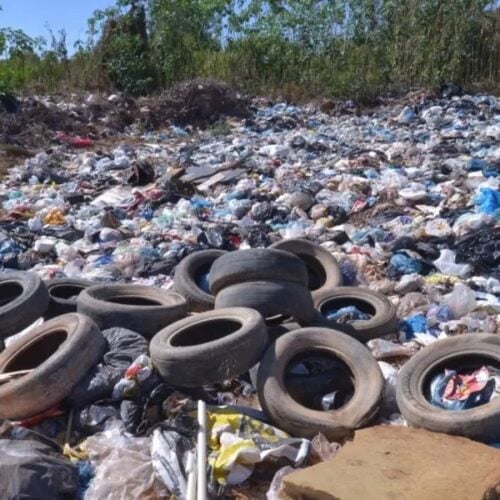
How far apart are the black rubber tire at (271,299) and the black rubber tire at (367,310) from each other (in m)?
0.16

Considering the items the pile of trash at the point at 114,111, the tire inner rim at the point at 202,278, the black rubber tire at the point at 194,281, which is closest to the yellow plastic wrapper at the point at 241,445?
the black rubber tire at the point at 194,281

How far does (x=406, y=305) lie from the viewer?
5344mm

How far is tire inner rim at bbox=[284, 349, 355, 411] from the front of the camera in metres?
3.96

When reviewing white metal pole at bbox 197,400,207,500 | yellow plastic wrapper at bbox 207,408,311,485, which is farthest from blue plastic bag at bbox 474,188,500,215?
white metal pole at bbox 197,400,207,500

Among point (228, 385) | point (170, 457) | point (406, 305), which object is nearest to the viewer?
Answer: point (170, 457)

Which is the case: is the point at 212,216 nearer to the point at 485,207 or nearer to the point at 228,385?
the point at 485,207

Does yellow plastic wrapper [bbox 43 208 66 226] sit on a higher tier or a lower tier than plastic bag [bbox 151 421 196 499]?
A: higher

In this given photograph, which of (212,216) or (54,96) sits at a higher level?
(54,96)

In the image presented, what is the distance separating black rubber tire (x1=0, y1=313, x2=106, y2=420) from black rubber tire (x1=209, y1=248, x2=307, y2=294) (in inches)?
37.8

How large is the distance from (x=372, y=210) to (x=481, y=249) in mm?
1705

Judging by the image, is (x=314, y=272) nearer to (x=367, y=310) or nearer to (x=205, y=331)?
(x=367, y=310)

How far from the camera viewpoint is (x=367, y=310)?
5227mm

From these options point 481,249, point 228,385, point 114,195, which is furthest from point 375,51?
point 228,385

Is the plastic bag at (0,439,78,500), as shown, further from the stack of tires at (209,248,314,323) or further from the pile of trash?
the pile of trash
